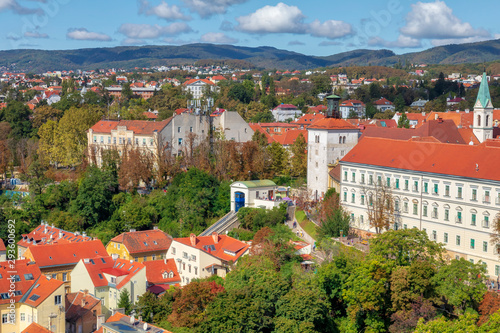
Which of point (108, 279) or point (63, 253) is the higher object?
point (63, 253)

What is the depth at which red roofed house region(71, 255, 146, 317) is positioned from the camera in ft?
139

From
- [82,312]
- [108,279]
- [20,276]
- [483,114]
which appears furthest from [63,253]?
[483,114]

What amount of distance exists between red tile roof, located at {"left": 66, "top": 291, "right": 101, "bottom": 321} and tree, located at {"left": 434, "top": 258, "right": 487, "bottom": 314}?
21226 mm

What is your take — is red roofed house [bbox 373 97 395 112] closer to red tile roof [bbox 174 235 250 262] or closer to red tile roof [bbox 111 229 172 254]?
red tile roof [bbox 111 229 172 254]

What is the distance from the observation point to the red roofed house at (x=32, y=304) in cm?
3831

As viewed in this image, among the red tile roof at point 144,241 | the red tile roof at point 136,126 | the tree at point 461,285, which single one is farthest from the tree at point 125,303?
the red tile roof at point 136,126

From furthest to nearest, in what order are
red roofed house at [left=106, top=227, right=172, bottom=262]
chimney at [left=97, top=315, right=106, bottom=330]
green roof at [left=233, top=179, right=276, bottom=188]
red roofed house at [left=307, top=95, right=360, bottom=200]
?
green roof at [left=233, top=179, right=276, bottom=188], red roofed house at [left=307, top=95, right=360, bottom=200], red roofed house at [left=106, top=227, right=172, bottom=262], chimney at [left=97, top=315, right=106, bottom=330]

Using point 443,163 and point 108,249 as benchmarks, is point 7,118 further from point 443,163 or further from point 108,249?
point 443,163

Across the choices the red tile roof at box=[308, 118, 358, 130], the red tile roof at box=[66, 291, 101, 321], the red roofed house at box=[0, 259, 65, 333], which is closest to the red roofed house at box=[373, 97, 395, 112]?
the red tile roof at box=[308, 118, 358, 130]

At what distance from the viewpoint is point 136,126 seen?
6731cm

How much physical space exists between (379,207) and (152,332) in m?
18.2

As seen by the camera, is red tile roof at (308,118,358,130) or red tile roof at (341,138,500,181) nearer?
red tile roof at (341,138,500,181)

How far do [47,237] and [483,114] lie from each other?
39.2 m

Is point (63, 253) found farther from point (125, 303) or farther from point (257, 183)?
point (257, 183)
